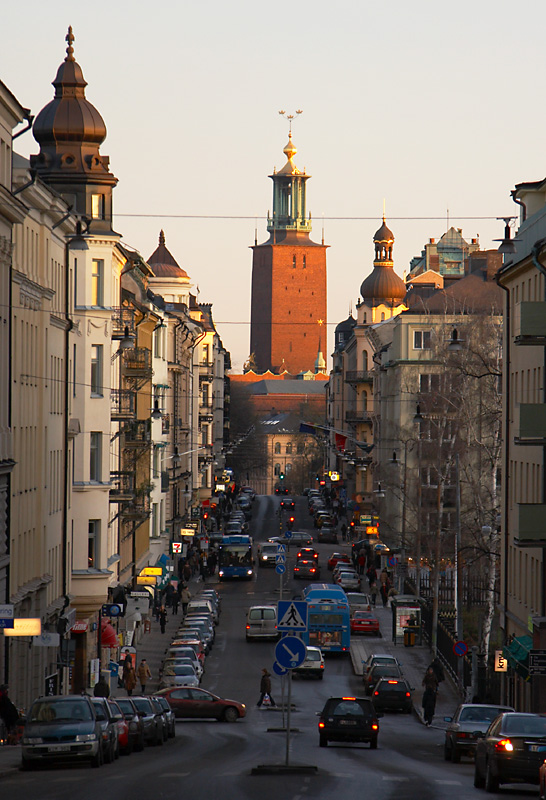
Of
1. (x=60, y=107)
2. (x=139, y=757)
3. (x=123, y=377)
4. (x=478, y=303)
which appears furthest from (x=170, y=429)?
(x=139, y=757)

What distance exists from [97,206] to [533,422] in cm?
1827

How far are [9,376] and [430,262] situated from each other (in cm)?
8032

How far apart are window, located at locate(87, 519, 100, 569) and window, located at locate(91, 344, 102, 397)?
150 inches

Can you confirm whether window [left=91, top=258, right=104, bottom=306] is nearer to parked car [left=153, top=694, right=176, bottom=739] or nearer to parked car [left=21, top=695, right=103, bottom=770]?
parked car [left=153, top=694, right=176, bottom=739]

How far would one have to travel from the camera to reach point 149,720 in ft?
94.2

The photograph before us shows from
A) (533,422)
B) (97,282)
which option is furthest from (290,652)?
(97,282)

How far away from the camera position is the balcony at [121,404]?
4639 cm

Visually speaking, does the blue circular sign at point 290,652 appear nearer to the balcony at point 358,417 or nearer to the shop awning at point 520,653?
the shop awning at point 520,653

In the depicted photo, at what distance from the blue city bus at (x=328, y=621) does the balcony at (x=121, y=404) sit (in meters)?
9.04

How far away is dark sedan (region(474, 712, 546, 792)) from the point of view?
1989 centimetres

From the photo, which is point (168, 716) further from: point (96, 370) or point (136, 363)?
point (136, 363)

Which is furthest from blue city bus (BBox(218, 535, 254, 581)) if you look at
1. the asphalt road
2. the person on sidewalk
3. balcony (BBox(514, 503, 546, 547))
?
balcony (BBox(514, 503, 546, 547))

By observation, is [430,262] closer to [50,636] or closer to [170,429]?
[170,429]

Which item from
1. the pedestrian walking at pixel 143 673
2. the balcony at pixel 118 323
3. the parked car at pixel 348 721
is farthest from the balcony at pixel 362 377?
the parked car at pixel 348 721
